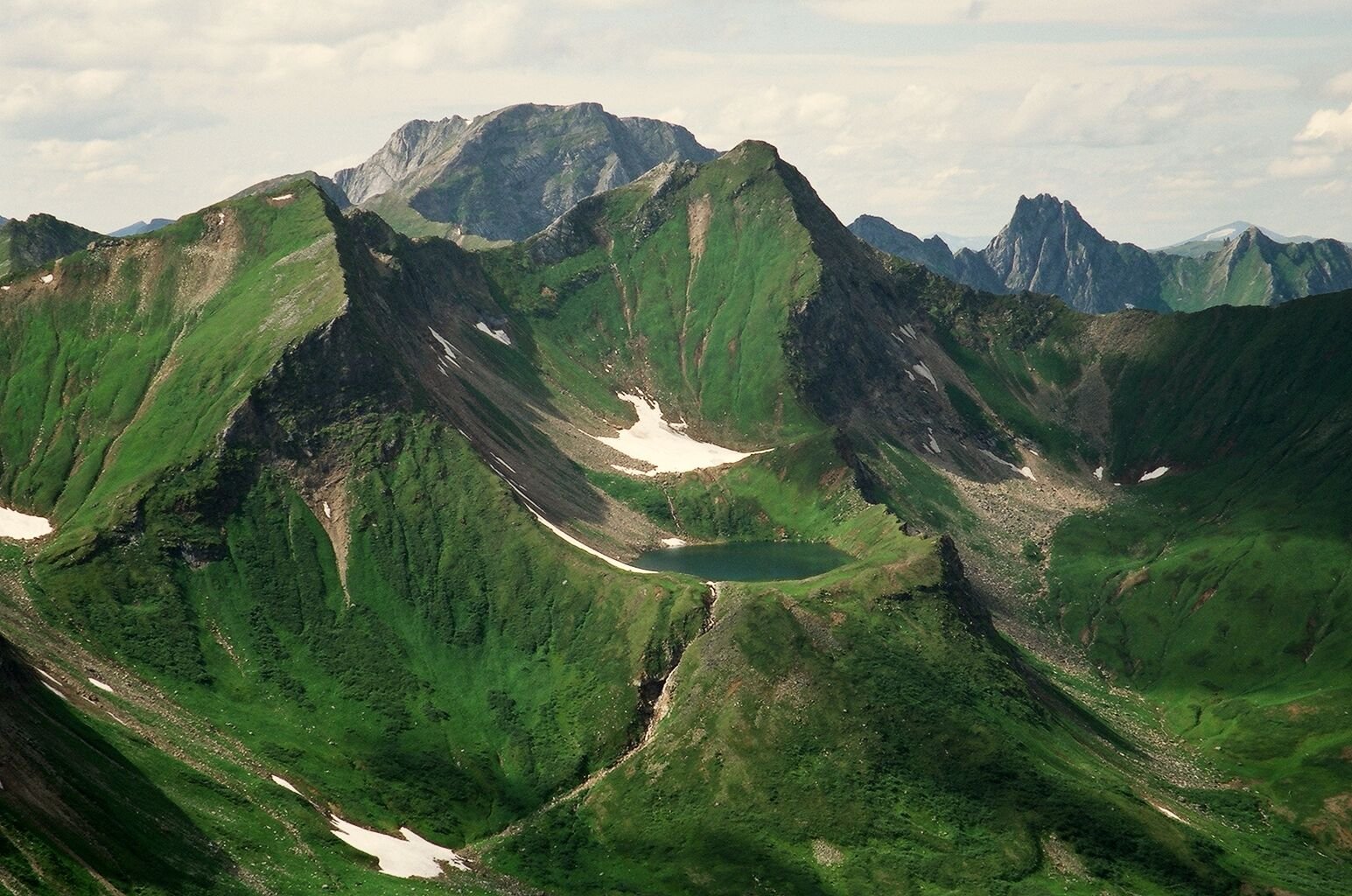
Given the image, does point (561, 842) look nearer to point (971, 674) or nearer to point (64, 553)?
point (971, 674)

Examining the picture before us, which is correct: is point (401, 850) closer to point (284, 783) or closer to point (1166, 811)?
point (284, 783)

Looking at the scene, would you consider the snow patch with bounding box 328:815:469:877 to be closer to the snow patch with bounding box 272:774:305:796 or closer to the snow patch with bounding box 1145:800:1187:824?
the snow patch with bounding box 272:774:305:796

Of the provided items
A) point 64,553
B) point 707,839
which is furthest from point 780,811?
point 64,553

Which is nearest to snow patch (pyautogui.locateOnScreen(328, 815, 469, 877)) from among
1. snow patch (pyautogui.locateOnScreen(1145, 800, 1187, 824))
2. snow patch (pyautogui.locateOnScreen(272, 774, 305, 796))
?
snow patch (pyautogui.locateOnScreen(272, 774, 305, 796))

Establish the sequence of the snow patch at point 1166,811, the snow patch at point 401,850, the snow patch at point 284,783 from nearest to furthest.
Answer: the snow patch at point 401,850, the snow patch at point 284,783, the snow patch at point 1166,811

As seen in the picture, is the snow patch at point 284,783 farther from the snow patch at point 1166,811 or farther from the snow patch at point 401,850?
the snow patch at point 1166,811

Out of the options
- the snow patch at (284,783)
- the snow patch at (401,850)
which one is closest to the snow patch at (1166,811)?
the snow patch at (401,850)
